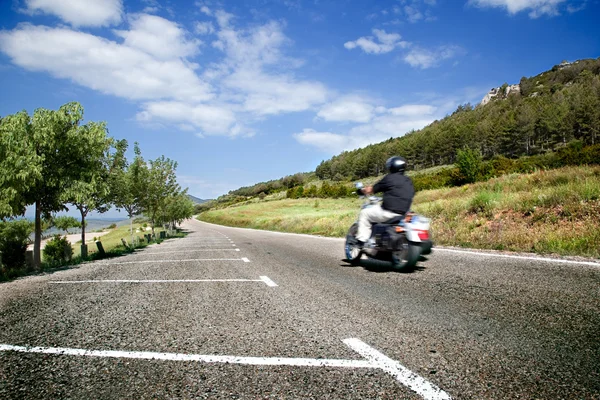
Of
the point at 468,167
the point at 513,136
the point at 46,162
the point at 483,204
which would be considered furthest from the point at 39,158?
the point at 513,136

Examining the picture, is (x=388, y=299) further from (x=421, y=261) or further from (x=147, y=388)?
(x=421, y=261)

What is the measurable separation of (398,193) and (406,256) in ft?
3.94

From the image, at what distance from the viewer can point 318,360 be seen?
2.57 meters

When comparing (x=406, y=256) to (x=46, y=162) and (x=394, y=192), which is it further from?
(x=46, y=162)

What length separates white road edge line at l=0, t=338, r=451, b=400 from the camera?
212cm

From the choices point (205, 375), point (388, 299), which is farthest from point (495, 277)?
point (205, 375)

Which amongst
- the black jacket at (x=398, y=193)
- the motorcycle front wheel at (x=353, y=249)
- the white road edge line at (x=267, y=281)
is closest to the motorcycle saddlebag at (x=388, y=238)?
the black jacket at (x=398, y=193)

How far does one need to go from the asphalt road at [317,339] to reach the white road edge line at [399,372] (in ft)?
0.04

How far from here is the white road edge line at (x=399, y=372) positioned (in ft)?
6.60

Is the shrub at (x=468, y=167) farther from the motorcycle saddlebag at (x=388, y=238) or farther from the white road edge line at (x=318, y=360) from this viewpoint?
the white road edge line at (x=318, y=360)

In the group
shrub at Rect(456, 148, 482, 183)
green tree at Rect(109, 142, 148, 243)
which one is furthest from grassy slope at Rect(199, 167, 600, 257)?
shrub at Rect(456, 148, 482, 183)

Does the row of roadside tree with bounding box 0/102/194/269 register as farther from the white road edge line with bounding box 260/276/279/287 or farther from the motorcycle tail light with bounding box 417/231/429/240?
the motorcycle tail light with bounding box 417/231/429/240

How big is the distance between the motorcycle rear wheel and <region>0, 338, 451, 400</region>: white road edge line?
3465mm

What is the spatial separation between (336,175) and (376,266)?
148m
